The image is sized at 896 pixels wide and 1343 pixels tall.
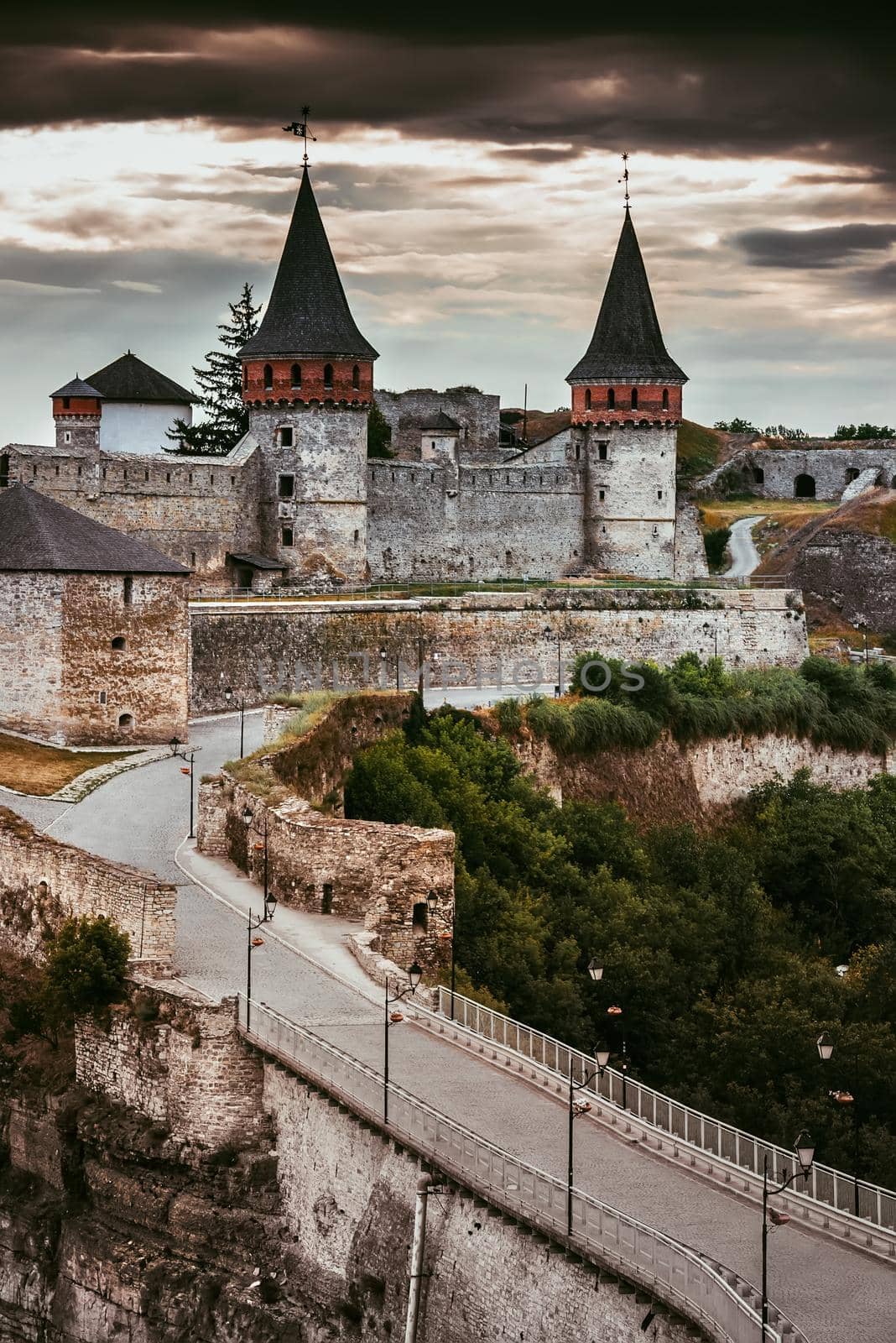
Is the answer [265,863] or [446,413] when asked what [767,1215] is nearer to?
[265,863]

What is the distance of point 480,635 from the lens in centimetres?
5191

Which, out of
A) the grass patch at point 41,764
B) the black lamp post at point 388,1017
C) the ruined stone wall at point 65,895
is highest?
the grass patch at point 41,764

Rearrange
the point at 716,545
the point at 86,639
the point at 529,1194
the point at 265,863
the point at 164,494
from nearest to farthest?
the point at 529,1194, the point at 265,863, the point at 86,639, the point at 164,494, the point at 716,545

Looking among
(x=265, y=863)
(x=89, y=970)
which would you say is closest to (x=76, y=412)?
(x=265, y=863)

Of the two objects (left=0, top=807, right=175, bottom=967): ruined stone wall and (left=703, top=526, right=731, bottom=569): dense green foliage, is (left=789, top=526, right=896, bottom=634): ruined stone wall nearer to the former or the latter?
(left=703, top=526, right=731, bottom=569): dense green foliage

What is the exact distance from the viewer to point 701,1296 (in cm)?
1695

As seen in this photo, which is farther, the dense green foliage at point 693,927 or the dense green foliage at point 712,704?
the dense green foliage at point 712,704

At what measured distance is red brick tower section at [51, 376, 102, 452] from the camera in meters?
59.6

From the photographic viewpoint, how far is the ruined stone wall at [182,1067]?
23.3m

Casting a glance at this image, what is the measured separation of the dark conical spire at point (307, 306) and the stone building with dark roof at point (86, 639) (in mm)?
16659

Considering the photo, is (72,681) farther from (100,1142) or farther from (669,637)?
(669,637)

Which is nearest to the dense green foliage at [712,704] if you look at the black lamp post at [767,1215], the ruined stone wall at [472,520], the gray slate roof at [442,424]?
the ruined stone wall at [472,520]

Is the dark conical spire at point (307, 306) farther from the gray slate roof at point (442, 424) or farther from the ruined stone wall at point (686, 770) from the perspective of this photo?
the ruined stone wall at point (686, 770)

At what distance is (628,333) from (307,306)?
11.0 meters
